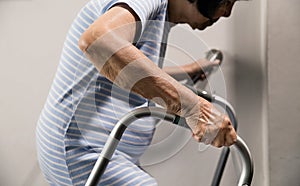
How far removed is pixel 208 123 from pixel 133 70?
176 mm

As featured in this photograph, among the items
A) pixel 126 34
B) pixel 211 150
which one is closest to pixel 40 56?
pixel 211 150

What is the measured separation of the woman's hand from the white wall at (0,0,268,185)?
77cm

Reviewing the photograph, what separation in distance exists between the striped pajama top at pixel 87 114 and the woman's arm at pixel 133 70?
0.13m

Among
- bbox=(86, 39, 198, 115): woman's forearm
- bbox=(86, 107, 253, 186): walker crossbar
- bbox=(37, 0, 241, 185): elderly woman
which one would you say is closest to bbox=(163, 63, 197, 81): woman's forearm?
bbox=(37, 0, 241, 185): elderly woman

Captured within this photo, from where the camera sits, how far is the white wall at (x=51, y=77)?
1.71m

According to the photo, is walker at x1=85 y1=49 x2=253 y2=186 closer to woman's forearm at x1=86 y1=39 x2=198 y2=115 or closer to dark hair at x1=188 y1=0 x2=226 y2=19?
woman's forearm at x1=86 y1=39 x2=198 y2=115

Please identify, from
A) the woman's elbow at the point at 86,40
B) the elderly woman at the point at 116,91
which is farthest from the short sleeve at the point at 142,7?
the woman's elbow at the point at 86,40

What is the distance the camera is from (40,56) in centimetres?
183

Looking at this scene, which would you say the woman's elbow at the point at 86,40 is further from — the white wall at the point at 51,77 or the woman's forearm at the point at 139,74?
the white wall at the point at 51,77

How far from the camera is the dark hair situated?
1.15 metres

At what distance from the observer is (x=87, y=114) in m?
1.10
